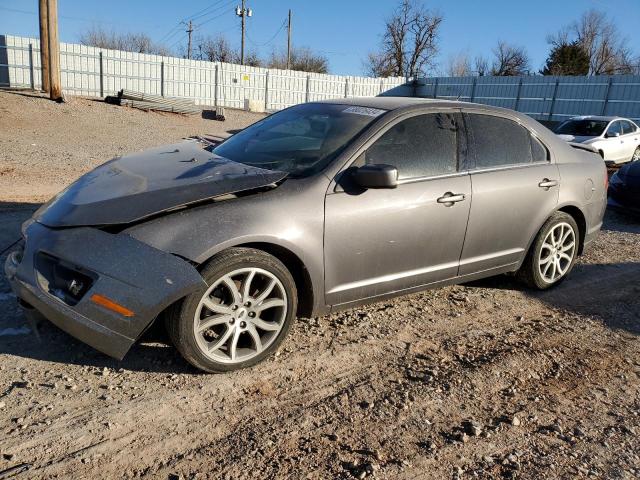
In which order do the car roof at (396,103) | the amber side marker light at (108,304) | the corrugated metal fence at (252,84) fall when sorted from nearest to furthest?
the amber side marker light at (108,304) < the car roof at (396,103) < the corrugated metal fence at (252,84)

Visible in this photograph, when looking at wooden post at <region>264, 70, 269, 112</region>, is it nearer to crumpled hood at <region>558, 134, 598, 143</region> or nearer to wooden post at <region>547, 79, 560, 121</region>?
wooden post at <region>547, 79, 560, 121</region>

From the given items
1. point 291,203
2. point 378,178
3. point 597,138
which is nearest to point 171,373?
point 291,203

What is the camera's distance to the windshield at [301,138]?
149 inches

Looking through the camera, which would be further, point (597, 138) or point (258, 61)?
point (258, 61)

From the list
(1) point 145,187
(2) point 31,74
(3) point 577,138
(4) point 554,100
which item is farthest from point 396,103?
(4) point 554,100

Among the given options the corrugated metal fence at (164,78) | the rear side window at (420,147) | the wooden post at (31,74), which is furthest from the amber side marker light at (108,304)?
the corrugated metal fence at (164,78)

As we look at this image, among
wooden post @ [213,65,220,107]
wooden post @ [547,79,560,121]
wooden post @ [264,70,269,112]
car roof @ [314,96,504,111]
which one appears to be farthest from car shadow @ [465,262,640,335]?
wooden post @ [547,79,560,121]

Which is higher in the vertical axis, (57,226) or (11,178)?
(57,226)

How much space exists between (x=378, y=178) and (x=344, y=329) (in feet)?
3.89

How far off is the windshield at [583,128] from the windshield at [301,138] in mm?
13052

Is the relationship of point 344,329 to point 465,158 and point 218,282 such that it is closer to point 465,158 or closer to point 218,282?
point 218,282

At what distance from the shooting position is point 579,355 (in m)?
Result: 3.77

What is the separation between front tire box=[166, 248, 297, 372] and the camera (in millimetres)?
3020

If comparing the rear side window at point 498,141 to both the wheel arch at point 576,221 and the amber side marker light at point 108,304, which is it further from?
the amber side marker light at point 108,304
